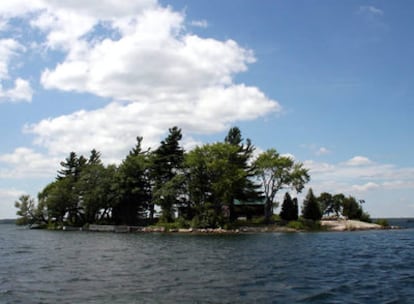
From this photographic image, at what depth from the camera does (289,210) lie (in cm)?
8981

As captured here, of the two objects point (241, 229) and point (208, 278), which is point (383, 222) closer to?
point (241, 229)

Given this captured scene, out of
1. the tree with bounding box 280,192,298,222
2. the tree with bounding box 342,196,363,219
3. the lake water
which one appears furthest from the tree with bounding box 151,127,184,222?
the lake water

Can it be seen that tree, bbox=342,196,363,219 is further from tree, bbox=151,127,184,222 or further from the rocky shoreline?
tree, bbox=151,127,184,222

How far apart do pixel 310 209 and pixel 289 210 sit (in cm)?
484

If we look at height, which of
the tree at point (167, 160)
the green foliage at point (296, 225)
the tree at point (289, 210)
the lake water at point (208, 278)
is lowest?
the lake water at point (208, 278)

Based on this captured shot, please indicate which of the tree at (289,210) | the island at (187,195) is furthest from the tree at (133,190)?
the tree at (289,210)

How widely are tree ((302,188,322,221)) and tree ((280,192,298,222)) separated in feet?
7.45

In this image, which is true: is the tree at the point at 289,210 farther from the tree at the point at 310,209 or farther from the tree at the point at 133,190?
the tree at the point at 133,190

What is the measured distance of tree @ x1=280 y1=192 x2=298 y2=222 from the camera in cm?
8962

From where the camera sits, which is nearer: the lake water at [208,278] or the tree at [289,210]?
the lake water at [208,278]

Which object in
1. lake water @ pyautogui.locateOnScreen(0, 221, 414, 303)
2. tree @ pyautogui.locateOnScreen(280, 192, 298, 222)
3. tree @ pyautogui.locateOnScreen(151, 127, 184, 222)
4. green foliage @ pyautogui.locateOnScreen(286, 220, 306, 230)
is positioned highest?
tree @ pyautogui.locateOnScreen(151, 127, 184, 222)

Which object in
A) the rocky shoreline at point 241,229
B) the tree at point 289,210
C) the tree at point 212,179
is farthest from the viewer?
Answer: the tree at point 289,210

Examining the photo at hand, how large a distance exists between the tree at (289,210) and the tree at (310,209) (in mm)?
2272

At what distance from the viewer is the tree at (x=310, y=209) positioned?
298ft
